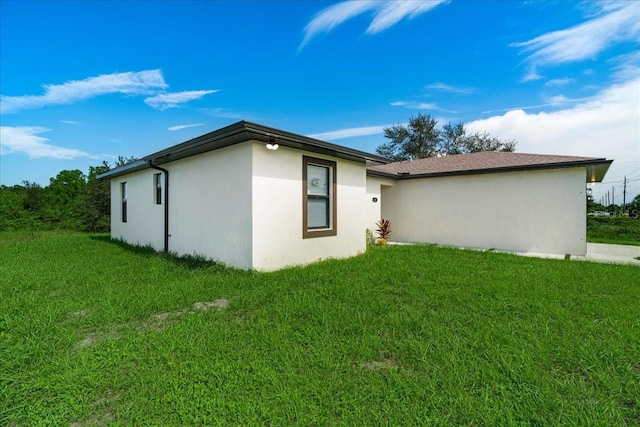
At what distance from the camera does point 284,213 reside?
562cm

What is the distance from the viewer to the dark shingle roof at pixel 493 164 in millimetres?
7828

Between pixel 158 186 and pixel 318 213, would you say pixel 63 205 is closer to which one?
pixel 158 186

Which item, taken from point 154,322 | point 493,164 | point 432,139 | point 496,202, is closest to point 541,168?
point 493,164

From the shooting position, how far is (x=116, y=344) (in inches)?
105

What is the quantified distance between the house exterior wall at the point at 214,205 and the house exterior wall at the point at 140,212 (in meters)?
1.18

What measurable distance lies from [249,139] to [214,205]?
5.97ft

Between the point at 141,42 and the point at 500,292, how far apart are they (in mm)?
11258

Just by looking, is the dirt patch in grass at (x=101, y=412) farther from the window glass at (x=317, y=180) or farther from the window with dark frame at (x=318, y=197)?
the window glass at (x=317, y=180)

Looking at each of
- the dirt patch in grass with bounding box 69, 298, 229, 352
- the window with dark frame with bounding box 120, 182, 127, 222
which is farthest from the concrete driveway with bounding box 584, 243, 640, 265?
the window with dark frame with bounding box 120, 182, 127, 222

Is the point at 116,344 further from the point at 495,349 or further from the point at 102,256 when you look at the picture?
the point at 102,256

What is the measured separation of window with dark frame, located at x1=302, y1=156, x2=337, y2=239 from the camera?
5977mm

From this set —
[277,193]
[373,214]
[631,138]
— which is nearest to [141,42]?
[277,193]

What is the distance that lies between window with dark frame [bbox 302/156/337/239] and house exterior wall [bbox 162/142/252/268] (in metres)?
1.30

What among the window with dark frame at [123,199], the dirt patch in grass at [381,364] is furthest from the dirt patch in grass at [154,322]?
the window with dark frame at [123,199]
